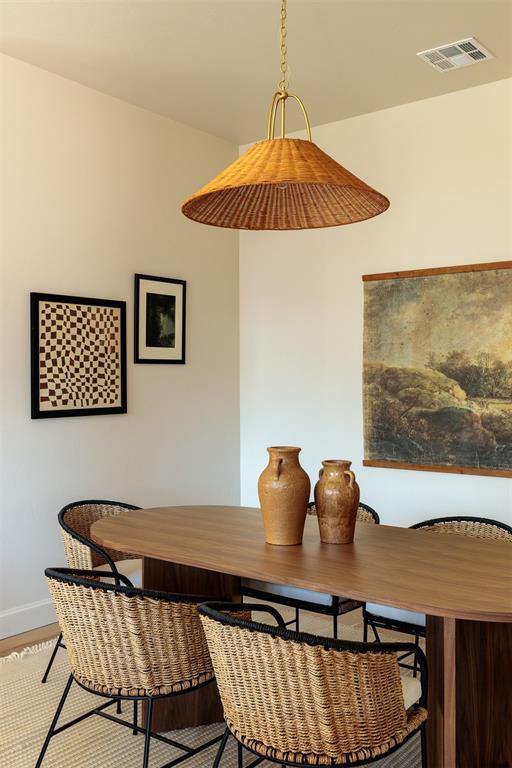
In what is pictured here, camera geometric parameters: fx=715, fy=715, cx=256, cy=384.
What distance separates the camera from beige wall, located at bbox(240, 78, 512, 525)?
4.02 metres

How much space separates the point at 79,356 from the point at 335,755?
108 inches

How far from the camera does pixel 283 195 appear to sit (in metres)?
2.55

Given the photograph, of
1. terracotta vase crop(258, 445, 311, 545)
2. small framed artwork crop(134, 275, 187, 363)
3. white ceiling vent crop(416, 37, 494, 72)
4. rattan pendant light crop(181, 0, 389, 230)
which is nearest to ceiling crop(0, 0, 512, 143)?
white ceiling vent crop(416, 37, 494, 72)

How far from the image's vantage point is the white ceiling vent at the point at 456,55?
3.54 meters

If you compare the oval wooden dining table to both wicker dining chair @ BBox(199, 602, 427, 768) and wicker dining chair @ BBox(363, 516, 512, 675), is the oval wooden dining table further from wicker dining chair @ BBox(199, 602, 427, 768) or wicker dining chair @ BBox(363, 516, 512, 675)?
wicker dining chair @ BBox(363, 516, 512, 675)

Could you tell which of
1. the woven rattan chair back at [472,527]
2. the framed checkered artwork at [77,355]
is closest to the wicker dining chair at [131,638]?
the woven rattan chair back at [472,527]

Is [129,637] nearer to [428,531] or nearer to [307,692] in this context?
[307,692]

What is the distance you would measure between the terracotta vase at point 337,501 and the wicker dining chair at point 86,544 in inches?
34.3

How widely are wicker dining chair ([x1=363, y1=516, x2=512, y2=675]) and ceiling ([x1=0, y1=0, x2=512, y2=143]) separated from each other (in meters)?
2.27

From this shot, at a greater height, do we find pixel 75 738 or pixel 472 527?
pixel 472 527

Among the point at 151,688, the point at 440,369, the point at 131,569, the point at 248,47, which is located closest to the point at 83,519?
the point at 131,569

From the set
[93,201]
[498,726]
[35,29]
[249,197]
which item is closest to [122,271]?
[93,201]

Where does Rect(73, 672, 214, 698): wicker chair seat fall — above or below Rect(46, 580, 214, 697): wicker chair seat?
below

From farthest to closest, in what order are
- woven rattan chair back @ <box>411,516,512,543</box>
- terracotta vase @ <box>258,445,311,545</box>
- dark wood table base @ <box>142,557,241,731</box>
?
1. woven rattan chair back @ <box>411,516,512,543</box>
2. dark wood table base @ <box>142,557,241,731</box>
3. terracotta vase @ <box>258,445,311,545</box>
